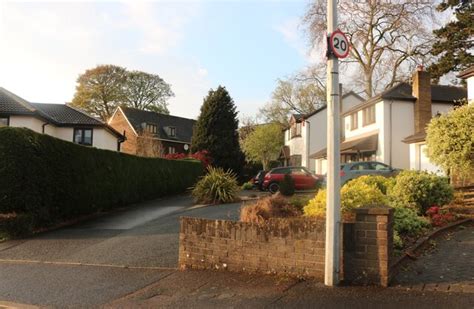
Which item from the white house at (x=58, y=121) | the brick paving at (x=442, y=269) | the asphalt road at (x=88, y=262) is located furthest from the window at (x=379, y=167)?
the white house at (x=58, y=121)

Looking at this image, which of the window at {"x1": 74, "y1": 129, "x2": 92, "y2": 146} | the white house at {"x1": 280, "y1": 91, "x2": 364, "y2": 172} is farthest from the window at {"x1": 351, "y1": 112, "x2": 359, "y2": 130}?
the window at {"x1": 74, "y1": 129, "x2": 92, "y2": 146}

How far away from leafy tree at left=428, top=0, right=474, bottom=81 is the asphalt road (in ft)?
98.1

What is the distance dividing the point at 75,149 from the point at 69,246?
4916 mm

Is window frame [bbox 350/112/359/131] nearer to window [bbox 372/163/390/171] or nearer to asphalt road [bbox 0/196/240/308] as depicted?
window [bbox 372/163/390/171]

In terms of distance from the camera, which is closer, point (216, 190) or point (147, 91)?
A: point (216, 190)

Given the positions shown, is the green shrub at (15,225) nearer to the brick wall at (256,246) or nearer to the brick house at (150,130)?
the brick wall at (256,246)

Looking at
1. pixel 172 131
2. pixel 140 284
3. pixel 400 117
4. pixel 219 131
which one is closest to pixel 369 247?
pixel 140 284

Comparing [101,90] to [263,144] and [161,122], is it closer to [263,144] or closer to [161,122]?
[161,122]

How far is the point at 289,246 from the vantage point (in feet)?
21.0

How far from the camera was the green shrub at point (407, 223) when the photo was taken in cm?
828

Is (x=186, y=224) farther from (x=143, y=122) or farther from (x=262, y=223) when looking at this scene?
(x=143, y=122)

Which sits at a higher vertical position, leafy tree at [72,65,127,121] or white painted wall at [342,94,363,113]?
leafy tree at [72,65,127,121]

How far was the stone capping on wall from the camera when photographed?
18.9ft

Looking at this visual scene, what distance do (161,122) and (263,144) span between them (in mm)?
14818
